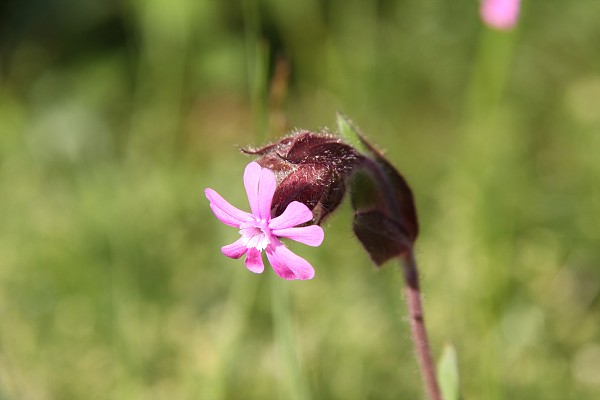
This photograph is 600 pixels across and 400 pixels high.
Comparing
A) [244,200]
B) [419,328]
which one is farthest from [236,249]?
[244,200]

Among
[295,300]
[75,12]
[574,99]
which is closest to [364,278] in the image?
[295,300]

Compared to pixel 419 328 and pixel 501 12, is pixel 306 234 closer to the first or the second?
pixel 419 328

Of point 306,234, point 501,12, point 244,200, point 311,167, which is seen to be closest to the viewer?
point 306,234

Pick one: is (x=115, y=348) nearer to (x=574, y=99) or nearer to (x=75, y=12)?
(x=574, y=99)

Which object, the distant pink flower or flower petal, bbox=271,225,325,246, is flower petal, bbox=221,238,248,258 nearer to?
flower petal, bbox=271,225,325,246

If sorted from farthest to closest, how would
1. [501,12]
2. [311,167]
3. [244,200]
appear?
[244,200], [501,12], [311,167]

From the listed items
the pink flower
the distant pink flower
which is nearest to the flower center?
the pink flower

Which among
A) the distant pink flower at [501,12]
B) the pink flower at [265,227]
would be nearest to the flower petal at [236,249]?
the pink flower at [265,227]
